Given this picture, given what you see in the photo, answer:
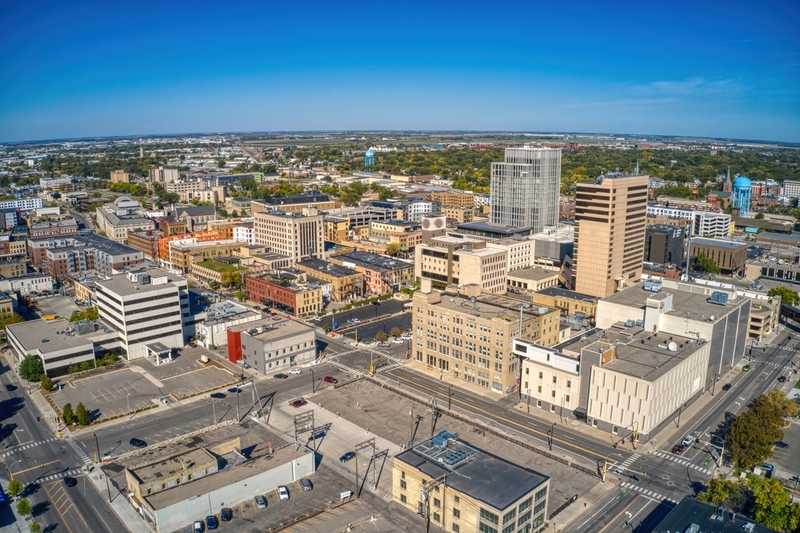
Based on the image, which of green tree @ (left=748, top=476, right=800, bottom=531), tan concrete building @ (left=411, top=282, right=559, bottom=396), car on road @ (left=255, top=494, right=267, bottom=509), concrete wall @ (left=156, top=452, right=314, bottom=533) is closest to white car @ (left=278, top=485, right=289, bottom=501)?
concrete wall @ (left=156, top=452, right=314, bottom=533)

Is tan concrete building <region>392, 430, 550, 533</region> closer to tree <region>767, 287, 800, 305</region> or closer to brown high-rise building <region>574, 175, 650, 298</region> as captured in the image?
brown high-rise building <region>574, 175, 650, 298</region>

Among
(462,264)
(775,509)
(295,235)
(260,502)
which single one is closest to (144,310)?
(260,502)

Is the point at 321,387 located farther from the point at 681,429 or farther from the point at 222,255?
the point at 222,255

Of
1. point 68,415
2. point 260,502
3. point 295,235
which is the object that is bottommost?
point 260,502

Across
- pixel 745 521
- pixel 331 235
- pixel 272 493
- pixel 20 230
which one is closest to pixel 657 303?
pixel 745 521

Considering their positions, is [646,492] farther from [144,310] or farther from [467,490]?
[144,310]

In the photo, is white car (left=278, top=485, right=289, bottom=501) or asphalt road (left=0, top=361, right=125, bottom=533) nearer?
asphalt road (left=0, top=361, right=125, bottom=533)
